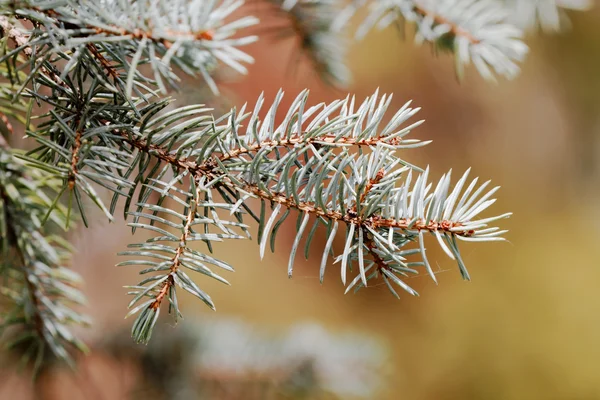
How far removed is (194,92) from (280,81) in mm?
872

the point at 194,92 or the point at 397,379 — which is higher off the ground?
the point at 194,92

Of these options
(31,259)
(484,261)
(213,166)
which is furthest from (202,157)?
(484,261)

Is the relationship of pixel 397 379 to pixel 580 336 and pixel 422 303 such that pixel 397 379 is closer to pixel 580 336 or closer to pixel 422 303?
pixel 422 303

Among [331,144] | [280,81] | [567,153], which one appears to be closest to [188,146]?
[331,144]

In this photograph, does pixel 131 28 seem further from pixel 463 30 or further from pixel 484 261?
pixel 484 261

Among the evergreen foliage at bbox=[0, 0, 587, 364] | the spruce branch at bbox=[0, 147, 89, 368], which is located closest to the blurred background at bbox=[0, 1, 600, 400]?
the spruce branch at bbox=[0, 147, 89, 368]

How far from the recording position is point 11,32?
5.9 inches

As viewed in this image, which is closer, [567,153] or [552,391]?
[552,391]

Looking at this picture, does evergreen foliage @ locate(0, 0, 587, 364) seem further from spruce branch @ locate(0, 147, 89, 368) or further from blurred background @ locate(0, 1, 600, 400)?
blurred background @ locate(0, 1, 600, 400)

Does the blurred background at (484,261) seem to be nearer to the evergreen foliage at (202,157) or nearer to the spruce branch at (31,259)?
the spruce branch at (31,259)

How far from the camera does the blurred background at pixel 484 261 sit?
1.12 metres

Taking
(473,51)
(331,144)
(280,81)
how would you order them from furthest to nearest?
1. (280,81)
2. (473,51)
3. (331,144)

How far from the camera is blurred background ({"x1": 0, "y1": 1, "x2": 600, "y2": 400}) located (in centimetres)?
112

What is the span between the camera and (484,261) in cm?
127
